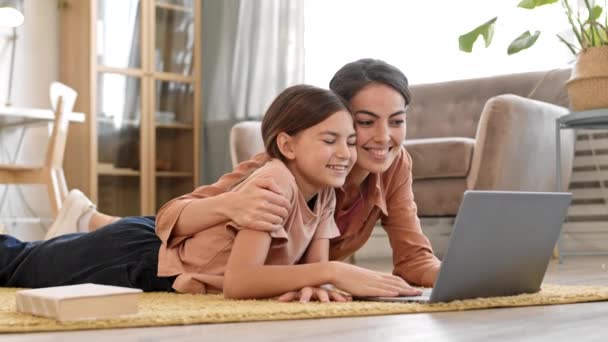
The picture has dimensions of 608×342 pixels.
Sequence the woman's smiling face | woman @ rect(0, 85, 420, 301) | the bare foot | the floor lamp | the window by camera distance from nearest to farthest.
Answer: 1. woman @ rect(0, 85, 420, 301)
2. the woman's smiling face
3. the bare foot
4. the window
5. the floor lamp

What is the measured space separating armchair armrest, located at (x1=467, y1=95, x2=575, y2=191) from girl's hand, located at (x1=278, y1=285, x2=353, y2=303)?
177 cm

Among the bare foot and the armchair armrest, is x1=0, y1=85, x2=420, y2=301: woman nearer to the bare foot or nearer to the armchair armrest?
the bare foot

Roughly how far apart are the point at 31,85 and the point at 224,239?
3.35m

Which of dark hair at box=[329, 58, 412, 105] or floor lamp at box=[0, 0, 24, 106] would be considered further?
floor lamp at box=[0, 0, 24, 106]

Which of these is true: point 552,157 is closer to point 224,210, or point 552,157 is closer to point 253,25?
point 253,25

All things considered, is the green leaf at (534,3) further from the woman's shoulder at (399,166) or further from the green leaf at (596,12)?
the woman's shoulder at (399,166)

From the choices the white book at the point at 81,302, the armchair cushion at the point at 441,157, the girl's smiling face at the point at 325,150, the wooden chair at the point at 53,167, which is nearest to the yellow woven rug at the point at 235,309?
the white book at the point at 81,302

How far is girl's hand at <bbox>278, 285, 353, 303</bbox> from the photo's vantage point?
4.63ft

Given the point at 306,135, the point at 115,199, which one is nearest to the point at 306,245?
the point at 306,135

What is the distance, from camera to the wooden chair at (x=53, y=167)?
3.59 meters

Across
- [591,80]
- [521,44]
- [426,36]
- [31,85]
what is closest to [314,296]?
[591,80]

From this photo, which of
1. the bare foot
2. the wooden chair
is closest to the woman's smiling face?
the bare foot

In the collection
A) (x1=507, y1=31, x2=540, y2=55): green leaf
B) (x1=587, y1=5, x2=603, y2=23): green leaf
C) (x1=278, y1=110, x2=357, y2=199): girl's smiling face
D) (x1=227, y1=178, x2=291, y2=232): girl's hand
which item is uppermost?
(x1=587, y1=5, x2=603, y2=23): green leaf

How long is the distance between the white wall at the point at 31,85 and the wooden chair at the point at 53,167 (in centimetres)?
85
